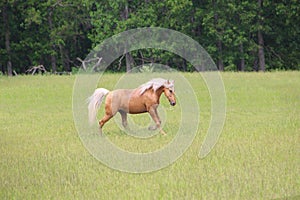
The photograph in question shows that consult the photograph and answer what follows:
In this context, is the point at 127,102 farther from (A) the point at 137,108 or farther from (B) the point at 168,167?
(B) the point at 168,167

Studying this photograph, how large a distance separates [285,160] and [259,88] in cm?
1303

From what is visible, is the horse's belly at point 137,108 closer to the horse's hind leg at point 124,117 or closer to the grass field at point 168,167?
the horse's hind leg at point 124,117

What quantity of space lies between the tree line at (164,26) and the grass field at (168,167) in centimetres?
2123

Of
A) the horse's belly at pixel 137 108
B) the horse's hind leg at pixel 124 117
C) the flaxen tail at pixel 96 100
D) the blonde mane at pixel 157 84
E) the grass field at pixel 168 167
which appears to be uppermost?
the blonde mane at pixel 157 84

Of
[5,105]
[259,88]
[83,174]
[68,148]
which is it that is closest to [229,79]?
[259,88]

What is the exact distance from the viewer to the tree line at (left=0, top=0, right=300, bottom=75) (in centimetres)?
4169

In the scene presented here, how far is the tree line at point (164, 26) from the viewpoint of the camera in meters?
41.7

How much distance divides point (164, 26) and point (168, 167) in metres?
33.5

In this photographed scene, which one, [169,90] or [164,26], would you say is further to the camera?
[164,26]

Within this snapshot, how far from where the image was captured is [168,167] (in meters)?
10.4

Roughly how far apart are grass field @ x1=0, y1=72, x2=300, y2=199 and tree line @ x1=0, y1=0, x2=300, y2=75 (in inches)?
836

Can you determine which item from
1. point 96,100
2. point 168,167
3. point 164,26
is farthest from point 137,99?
point 164,26

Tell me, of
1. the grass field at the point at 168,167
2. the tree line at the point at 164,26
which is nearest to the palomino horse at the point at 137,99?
the grass field at the point at 168,167

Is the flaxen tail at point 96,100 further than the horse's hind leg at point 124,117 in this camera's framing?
No
